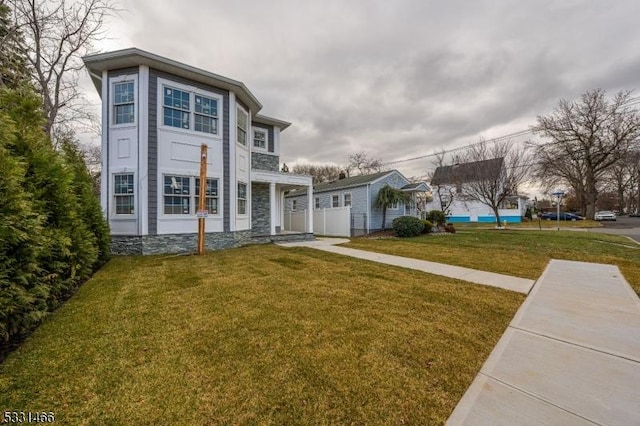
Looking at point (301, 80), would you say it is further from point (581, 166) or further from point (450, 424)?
point (581, 166)

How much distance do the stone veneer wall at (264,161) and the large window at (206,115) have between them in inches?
114

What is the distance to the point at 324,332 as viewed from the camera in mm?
3098

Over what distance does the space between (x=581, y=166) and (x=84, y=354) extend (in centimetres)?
4136

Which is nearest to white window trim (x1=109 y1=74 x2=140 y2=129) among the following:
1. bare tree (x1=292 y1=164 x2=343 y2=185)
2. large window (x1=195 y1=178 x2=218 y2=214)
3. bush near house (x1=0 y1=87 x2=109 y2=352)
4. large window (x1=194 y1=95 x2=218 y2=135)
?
large window (x1=194 y1=95 x2=218 y2=135)

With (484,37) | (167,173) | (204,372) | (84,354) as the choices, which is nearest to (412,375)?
(204,372)

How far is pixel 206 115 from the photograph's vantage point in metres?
10.1

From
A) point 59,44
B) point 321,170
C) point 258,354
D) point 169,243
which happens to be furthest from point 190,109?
point 321,170

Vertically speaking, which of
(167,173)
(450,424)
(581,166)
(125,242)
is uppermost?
(581,166)

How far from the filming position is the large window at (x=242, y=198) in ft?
37.1

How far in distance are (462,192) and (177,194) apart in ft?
66.1

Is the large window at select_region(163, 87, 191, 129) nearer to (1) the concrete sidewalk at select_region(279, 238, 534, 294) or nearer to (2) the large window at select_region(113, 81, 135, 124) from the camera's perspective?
(2) the large window at select_region(113, 81, 135, 124)

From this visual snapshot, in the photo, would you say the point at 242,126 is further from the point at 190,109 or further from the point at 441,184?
the point at 441,184

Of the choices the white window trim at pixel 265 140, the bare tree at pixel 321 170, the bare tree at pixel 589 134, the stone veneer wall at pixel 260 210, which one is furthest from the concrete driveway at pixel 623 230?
the bare tree at pixel 321 170

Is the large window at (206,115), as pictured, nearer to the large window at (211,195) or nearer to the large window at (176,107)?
the large window at (176,107)
